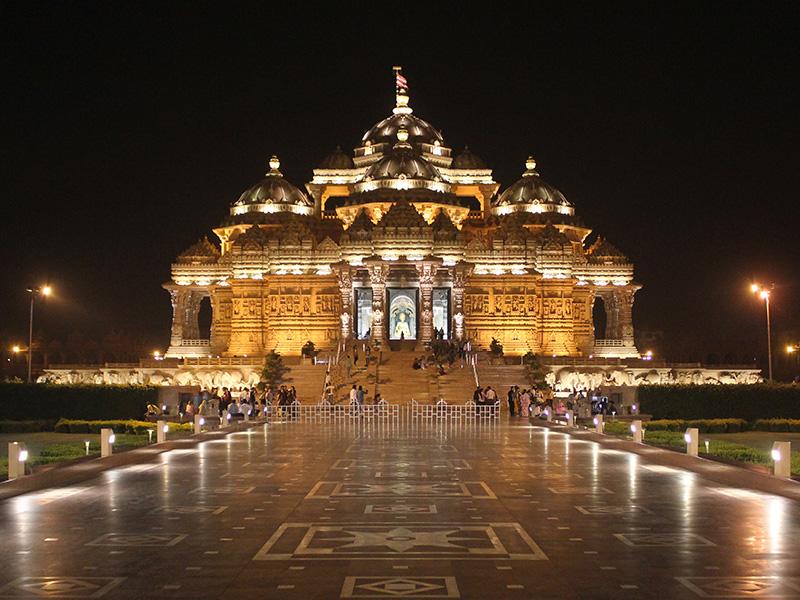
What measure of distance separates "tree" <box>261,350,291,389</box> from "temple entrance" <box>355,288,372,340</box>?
14.6 m

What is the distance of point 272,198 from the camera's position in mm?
87250

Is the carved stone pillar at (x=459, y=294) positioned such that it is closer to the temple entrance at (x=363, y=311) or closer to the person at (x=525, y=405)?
the temple entrance at (x=363, y=311)

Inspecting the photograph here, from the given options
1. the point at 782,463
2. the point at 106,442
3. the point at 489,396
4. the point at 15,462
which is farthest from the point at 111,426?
the point at 782,463

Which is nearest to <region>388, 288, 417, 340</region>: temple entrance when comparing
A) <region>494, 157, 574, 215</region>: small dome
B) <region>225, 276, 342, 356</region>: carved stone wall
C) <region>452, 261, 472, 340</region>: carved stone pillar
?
<region>225, 276, 342, 356</region>: carved stone wall

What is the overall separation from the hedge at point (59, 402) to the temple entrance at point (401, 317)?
113 ft

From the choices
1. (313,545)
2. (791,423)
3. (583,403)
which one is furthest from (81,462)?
(583,403)

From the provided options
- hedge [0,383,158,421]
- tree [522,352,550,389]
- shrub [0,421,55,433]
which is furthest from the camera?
tree [522,352,550,389]

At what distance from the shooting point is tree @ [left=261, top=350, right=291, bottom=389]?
60.4 metres

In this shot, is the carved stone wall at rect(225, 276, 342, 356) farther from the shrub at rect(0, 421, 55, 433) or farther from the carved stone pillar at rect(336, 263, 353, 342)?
the shrub at rect(0, 421, 55, 433)

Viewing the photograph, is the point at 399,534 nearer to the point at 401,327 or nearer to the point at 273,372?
the point at 273,372

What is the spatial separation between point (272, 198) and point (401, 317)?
14.8m

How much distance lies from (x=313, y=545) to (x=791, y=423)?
30.9 m

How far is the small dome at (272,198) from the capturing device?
286ft

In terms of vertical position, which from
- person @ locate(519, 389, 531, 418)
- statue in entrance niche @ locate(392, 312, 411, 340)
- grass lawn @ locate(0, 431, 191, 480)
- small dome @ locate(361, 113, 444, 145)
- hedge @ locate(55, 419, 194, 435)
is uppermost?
small dome @ locate(361, 113, 444, 145)
